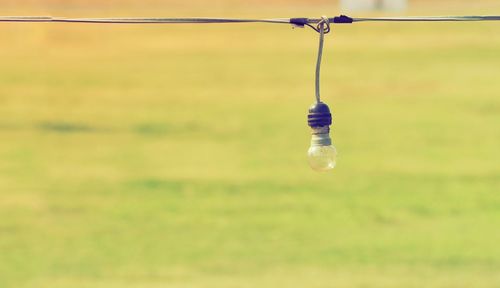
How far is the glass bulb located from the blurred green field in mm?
11417

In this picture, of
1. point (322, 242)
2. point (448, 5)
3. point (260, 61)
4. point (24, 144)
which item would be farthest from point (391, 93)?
point (448, 5)

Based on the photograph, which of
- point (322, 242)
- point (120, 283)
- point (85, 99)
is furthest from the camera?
point (85, 99)

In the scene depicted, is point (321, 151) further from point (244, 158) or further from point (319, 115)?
point (244, 158)

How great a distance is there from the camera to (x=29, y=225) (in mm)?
21781

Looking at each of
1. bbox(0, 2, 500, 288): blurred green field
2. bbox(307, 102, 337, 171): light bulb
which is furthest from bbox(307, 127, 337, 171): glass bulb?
bbox(0, 2, 500, 288): blurred green field

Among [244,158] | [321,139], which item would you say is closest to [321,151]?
[321,139]

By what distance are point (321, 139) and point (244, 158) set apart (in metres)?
21.9

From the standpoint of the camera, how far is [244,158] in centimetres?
2767

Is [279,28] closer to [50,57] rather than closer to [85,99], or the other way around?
[50,57]

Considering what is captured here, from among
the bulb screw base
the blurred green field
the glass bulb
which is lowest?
the glass bulb

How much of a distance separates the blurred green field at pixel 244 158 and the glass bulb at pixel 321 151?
11.4 m

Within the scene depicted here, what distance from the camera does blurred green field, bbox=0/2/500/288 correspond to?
18984 millimetres

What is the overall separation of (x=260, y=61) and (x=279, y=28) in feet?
20.2

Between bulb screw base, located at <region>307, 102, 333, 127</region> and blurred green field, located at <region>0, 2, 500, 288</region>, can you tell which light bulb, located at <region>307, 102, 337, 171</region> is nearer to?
bulb screw base, located at <region>307, 102, 333, 127</region>
